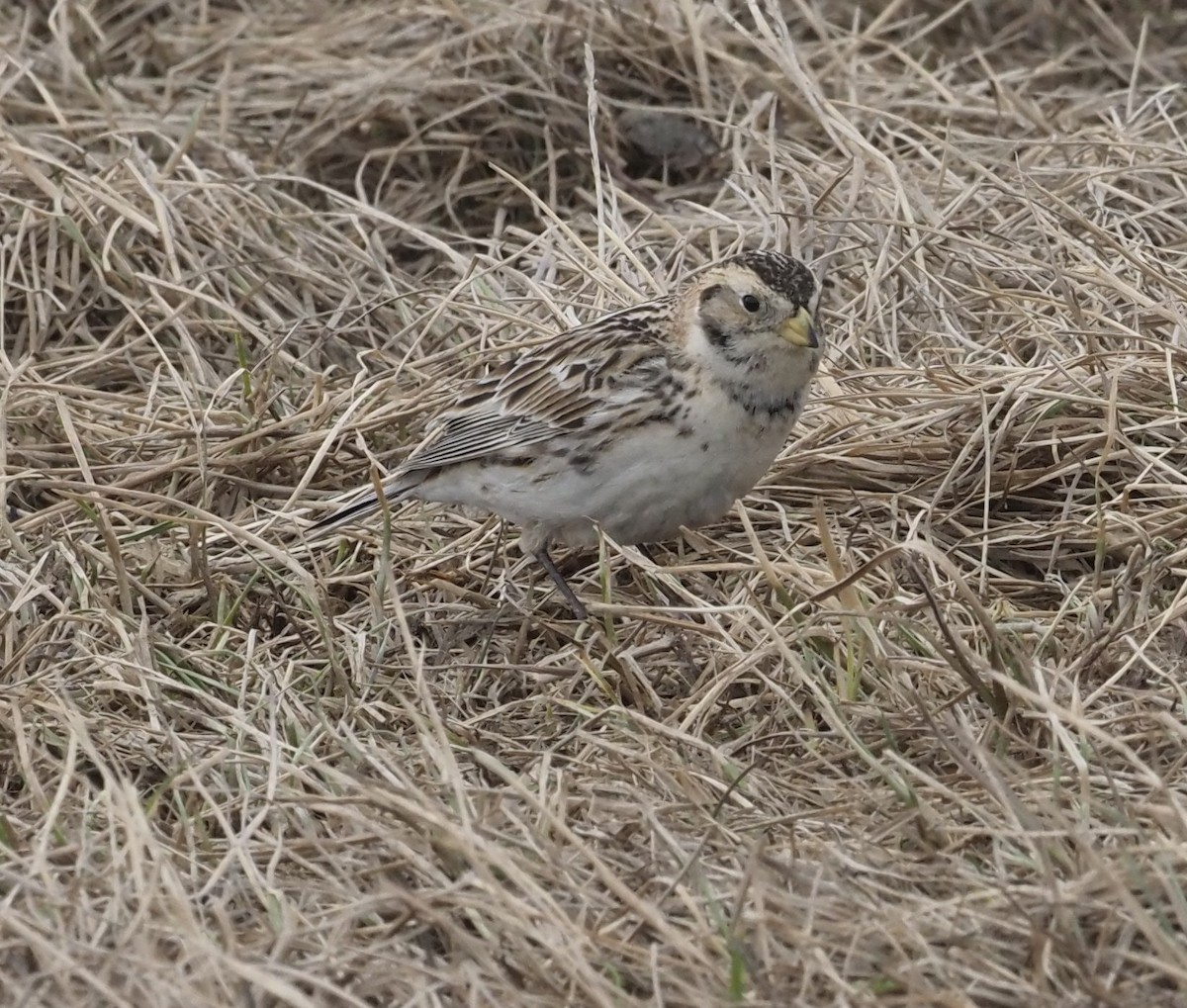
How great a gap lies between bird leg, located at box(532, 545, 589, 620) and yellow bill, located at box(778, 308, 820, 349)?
0.93m

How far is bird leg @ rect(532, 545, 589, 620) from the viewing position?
5.67 m

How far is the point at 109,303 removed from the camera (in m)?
7.37

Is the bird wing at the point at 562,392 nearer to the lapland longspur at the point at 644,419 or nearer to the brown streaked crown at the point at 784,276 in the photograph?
the lapland longspur at the point at 644,419

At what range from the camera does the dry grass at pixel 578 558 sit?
400cm

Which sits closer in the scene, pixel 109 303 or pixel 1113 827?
pixel 1113 827

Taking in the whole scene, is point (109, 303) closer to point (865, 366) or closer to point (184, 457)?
point (184, 457)

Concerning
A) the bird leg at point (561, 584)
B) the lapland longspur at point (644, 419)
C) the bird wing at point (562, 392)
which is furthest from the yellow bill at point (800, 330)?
the bird leg at point (561, 584)

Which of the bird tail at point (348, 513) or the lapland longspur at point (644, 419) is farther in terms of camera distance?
the bird tail at point (348, 513)

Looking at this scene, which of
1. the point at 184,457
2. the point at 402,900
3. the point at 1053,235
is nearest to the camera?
the point at 402,900

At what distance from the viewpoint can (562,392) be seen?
5738 millimetres

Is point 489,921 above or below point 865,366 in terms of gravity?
above

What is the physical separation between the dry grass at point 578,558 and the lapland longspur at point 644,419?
0.81 feet

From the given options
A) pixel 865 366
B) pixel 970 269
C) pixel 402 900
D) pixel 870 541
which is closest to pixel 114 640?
pixel 402 900

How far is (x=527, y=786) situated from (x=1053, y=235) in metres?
3.12
